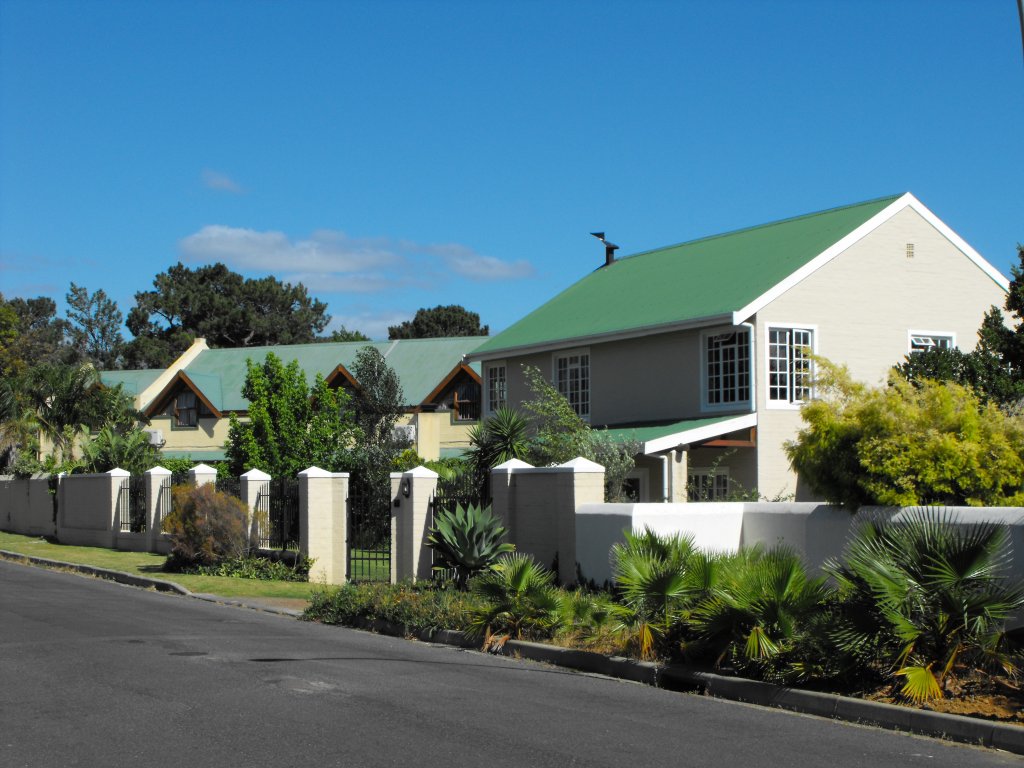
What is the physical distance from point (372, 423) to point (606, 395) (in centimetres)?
1260

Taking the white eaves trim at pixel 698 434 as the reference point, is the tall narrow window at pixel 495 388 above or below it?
above

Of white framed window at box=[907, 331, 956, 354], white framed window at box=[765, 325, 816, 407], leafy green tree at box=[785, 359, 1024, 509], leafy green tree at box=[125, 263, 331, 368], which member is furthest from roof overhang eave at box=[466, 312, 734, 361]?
leafy green tree at box=[125, 263, 331, 368]

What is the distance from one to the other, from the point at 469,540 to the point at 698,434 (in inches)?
377

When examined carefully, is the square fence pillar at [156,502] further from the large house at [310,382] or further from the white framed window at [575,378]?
the large house at [310,382]

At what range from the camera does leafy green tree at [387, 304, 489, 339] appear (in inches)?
3647

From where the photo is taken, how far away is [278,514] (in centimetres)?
2433

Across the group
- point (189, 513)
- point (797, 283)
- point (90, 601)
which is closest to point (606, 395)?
point (797, 283)


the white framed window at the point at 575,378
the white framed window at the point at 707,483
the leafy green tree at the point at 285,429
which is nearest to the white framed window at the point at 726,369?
the white framed window at the point at 707,483

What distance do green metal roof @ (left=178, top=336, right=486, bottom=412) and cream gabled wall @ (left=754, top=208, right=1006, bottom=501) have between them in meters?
21.6

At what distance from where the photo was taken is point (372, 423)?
40812 mm

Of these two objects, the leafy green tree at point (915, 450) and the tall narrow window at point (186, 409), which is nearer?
the leafy green tree at point (915, 450)

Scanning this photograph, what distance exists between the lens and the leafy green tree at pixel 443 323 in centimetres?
9262

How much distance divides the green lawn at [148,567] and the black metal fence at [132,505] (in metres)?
0.81

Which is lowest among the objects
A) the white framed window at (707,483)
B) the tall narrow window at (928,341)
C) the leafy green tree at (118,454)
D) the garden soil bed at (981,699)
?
the garden soil bed at (981,699)
